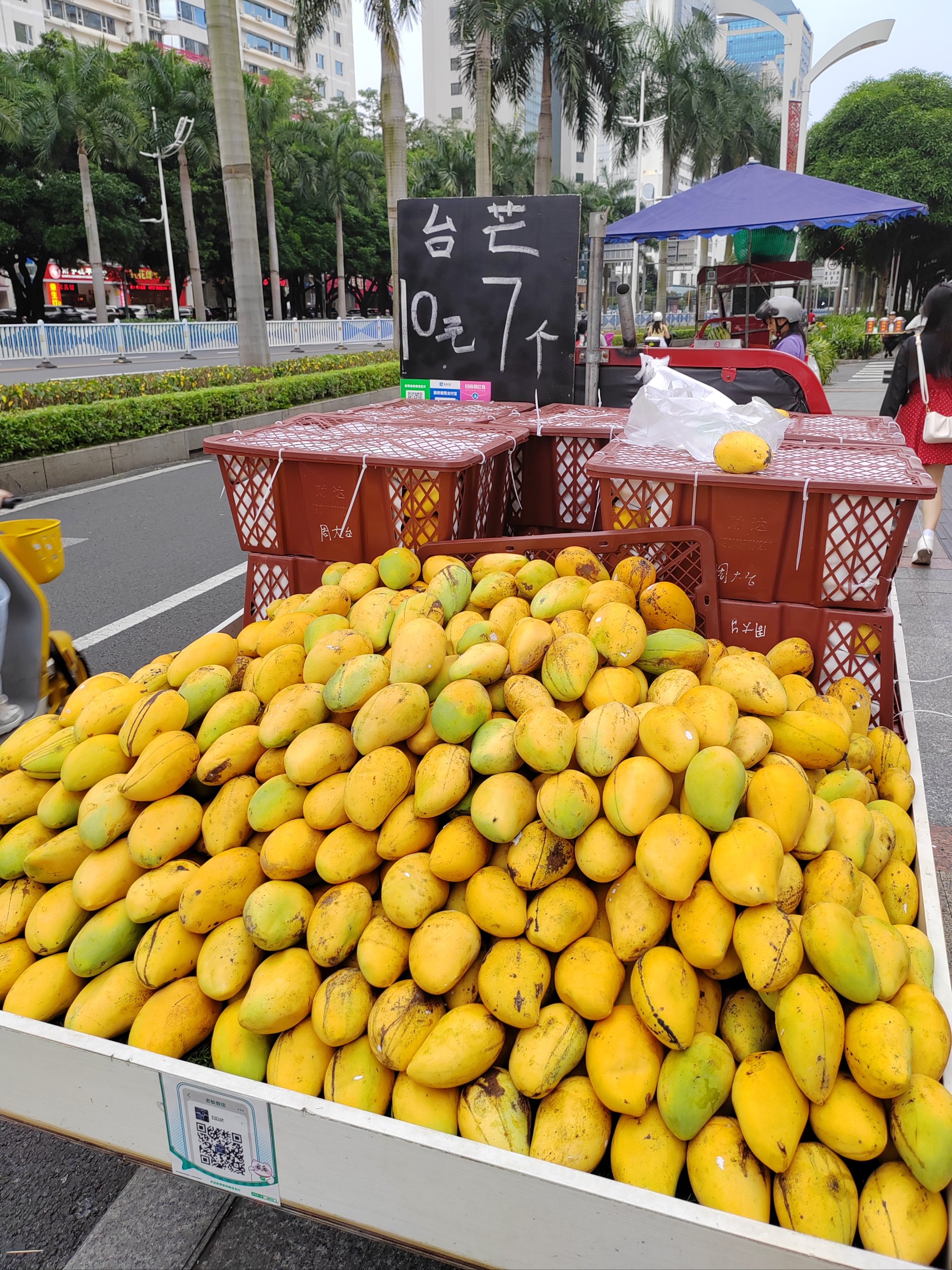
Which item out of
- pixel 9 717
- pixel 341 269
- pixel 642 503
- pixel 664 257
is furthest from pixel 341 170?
pixel 642 503

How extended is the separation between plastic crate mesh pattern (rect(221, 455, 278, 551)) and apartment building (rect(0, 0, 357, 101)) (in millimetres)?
56346

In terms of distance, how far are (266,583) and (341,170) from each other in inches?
1983

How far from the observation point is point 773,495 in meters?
2.64

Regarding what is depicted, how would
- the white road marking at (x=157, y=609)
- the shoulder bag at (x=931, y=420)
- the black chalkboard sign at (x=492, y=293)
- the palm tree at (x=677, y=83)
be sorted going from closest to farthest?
the black chalkboard sign at (x=492, y=293) → the white road marking at (x=157, y=609) → the shoulder bag at (x=931, y=420) → the palm tree at (x=677, y=83)

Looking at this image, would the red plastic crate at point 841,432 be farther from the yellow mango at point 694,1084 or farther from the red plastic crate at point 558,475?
the yellow mango at point 694,1084

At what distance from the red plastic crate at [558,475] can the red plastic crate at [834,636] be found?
115 cm

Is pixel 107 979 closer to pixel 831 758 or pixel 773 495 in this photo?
pixel 831 758

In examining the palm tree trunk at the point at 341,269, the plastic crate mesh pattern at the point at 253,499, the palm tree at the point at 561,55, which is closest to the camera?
the plastic crate mesh pattern at the point at 253,499

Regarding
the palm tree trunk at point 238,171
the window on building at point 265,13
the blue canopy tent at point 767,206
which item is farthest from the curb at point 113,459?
the window on building at point 265,13

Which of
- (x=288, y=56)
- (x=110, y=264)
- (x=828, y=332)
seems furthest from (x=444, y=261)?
(x=288, y=56)

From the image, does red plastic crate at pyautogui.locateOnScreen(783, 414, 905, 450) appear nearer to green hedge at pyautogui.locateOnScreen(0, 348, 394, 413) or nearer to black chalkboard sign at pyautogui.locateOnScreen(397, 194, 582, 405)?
black chalkboard sign at pyautogui.locateOnScreen(397, 194, 582, 405)

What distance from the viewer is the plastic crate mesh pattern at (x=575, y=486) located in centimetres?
375

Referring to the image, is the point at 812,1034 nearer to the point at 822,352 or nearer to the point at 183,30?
the point at 822,352

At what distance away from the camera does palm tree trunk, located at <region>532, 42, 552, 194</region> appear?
26.7m
